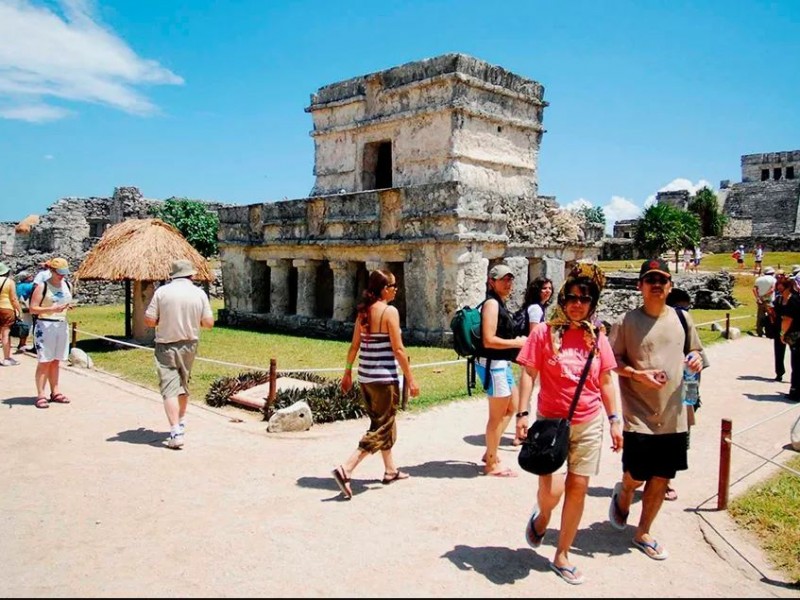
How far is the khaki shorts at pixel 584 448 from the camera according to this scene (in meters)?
3.68

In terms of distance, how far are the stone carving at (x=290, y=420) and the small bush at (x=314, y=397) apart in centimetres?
36

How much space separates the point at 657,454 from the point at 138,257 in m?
11.1

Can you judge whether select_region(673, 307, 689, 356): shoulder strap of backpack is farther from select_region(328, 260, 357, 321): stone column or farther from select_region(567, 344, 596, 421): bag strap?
select_region(328, 260, 357, 321): stone column

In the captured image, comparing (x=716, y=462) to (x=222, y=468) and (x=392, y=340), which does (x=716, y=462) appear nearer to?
(x=392, y=340)

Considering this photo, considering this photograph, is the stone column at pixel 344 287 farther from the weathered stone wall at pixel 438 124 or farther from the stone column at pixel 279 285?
the weathered stone wall at pixel 438 124

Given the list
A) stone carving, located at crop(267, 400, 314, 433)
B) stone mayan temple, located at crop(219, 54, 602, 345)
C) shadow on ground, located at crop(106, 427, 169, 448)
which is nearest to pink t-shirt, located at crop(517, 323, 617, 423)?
stone carving, located at crop(267, 400, 314, 433)

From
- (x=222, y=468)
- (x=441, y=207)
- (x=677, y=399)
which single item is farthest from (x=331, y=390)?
(x=441, y=207)

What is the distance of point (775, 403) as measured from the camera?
8875mm

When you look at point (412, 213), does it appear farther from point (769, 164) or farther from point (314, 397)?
point (769, 164)

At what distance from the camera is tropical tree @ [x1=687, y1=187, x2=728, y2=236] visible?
4988cm

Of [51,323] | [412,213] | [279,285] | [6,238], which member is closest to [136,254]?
[51,323]

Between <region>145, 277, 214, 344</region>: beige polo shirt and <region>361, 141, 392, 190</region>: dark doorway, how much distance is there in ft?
37.6

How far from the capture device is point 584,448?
369cm

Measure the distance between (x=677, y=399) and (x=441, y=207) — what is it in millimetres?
9116
